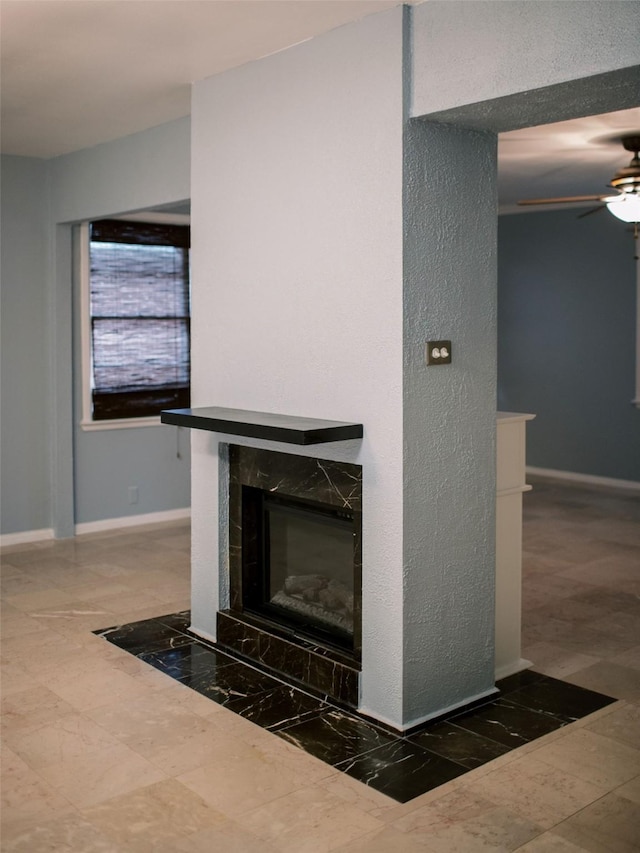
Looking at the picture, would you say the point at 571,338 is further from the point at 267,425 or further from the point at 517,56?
the point at 517,56

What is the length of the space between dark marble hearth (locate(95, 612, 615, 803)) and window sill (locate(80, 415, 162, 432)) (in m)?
2.62

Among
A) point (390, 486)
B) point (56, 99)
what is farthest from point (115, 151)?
point (390, 486)

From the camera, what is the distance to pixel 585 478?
8352 mm

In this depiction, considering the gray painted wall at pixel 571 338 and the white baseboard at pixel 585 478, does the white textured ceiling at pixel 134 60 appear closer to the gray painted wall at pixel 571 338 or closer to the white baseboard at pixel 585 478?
the gray painted wall at pixel 571 338

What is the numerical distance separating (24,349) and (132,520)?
1.45 metres

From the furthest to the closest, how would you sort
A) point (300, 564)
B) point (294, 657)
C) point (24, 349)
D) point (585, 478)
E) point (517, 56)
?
point (585, 478) → point (24, 349) → point (300, 564) → point (294, 657) → point (517, 56)


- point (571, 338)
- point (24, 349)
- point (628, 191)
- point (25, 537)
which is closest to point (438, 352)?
point (628, 191)

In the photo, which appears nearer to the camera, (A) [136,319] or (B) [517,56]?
(B) [517,56]

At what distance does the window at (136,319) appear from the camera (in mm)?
6469

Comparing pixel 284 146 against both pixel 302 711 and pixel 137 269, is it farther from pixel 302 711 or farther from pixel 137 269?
pixel 137 269

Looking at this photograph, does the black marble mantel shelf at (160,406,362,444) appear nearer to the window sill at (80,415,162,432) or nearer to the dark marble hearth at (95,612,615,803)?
the dark marble hearth at (95,612,615,803)

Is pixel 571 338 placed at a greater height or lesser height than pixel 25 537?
greater

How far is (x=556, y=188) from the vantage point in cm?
736

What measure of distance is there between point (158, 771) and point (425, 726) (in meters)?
0.96
